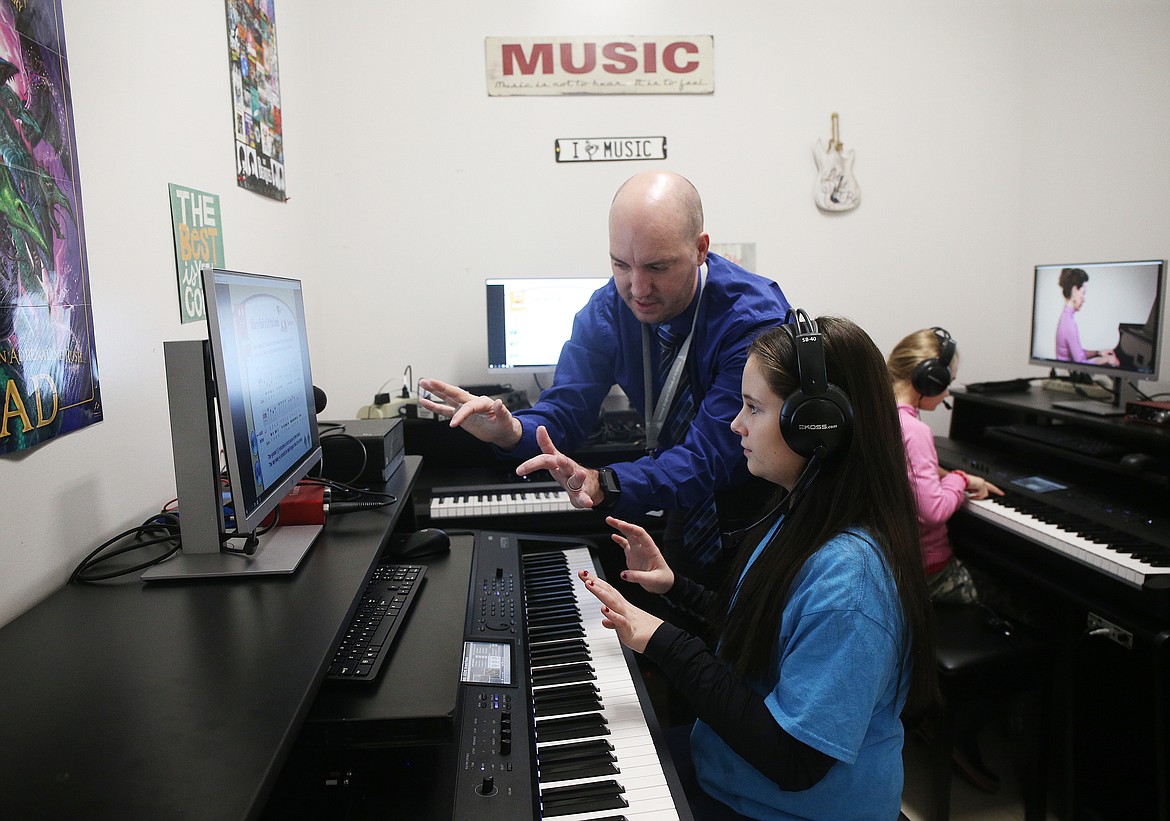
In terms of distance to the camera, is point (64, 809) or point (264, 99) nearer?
point (64, 809)

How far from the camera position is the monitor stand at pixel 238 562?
3.89 ft

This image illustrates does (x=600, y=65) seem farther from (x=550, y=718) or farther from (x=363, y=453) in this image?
(x=550, y=718)

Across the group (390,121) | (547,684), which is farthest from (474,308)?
(547,684)

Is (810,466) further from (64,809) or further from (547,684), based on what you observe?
(64,809)

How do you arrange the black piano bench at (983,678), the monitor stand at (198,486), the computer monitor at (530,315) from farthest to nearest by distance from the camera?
the computer monitor at (530,315)
the black piano bench at (983,678)
the monitor stand at (198,486)

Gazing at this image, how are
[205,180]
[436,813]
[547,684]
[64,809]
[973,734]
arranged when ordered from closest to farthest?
1. [64,809]
2. [436,813]
3. [547,684]
4. [205,180]
5. [973,734]

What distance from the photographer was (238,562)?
4.04ft

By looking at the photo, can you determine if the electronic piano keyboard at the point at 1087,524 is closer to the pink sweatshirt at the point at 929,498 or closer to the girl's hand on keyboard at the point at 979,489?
the girl's hand on keyboard at the point at 979,489

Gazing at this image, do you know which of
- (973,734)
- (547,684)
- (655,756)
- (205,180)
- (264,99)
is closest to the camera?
(655,756)

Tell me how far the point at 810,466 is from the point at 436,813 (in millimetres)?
711

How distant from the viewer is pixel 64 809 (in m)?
0.68

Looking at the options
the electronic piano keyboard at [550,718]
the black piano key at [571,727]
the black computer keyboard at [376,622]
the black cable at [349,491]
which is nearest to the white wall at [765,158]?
the black cable at [349,491]

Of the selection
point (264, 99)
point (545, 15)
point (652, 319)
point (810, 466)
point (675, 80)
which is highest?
point (545, 15)

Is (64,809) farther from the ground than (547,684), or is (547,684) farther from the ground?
(64,809)
